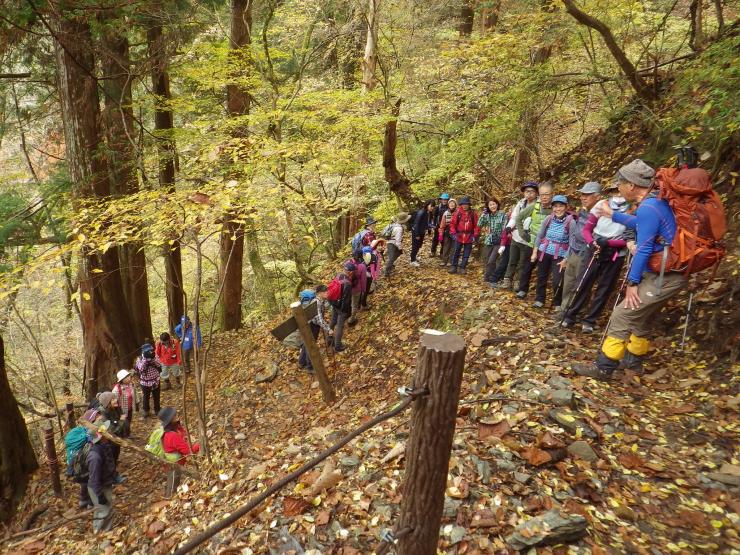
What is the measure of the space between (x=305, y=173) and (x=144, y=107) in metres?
4.71

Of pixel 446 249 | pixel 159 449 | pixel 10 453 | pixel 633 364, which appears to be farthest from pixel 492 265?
pixel 10 453

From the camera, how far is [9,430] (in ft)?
27.6

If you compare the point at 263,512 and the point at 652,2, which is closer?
the point at 263,512

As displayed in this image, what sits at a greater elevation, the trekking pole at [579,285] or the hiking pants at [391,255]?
the trekking pole at [579,285]

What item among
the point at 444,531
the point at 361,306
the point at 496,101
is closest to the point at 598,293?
the point at 444,531

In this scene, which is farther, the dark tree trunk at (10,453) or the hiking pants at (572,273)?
the dark tree trunk at (10,453)

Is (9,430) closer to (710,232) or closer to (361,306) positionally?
(361,306)

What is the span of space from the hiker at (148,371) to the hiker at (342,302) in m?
4.21

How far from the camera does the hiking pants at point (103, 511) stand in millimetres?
6711

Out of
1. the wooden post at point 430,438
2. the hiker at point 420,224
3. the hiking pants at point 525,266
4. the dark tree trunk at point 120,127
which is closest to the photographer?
the wooden post at point 430,438

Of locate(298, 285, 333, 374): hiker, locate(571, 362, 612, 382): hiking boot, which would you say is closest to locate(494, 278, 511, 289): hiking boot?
locate(571, 362, 612, 382): hiking boot

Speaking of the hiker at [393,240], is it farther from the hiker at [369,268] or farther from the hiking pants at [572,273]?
the hiking pants at [572,273]

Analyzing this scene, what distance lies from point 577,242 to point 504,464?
410 cm

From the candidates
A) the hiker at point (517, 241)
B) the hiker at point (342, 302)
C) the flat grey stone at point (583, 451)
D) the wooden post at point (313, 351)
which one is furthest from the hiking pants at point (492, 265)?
the flat grey stone at point (583, 451)
